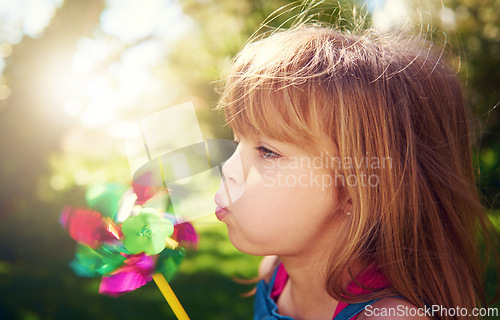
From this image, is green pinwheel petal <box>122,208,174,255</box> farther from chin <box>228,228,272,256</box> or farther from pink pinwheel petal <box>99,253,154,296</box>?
chin <box>228,228,272,256</box>

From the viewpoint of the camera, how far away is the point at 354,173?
85 cm

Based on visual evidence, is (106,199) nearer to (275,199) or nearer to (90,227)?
(90,227)

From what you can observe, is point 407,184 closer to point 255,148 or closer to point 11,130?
point 255,148

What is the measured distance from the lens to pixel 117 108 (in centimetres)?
306

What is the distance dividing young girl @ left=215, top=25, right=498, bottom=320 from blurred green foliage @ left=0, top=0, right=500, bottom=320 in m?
1.04

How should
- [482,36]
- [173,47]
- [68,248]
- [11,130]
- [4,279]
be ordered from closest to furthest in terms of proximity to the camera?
[4,279], [11,130], [68,248], [482,36], [173,47]

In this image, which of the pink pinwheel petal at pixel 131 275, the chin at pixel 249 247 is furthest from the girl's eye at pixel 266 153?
the pink pinwheel petal at pixel 131 275

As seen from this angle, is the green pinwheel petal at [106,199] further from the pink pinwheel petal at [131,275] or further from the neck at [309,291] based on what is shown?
the neck at [309,291]

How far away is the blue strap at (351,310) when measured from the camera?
2.85 ft

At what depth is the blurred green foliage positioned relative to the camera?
2.03 meters

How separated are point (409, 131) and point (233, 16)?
202cm

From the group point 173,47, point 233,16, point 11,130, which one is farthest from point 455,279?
point 173,47

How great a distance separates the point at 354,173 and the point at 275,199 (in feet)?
0.57

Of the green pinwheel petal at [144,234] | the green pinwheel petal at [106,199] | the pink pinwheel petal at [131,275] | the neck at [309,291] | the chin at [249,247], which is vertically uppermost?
the green pinwheel petal at [106,199]
